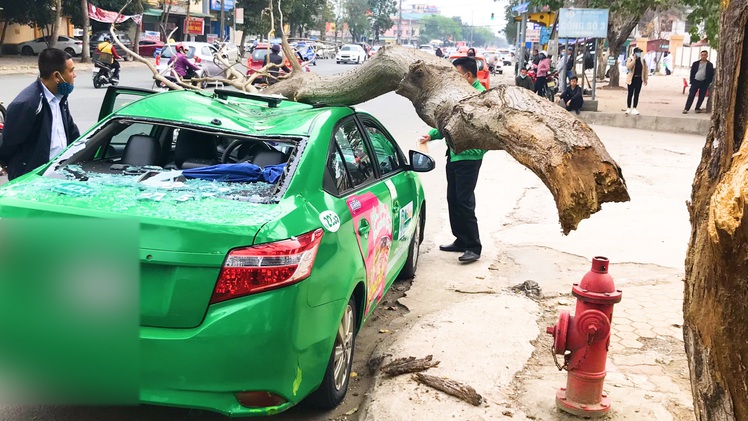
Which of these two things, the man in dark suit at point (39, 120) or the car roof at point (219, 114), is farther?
the man in dark suit at point (39, 120)

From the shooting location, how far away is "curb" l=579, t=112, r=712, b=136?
19.1m

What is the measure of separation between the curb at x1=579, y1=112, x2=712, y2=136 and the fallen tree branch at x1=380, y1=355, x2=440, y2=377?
636 inches

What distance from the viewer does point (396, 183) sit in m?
5.40

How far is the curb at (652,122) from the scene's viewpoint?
19142mm

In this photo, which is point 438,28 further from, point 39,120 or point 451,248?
point 39,120

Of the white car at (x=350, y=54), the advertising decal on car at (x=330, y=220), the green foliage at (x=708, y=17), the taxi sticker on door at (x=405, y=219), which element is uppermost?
the green foliage at (x=708, y=17)

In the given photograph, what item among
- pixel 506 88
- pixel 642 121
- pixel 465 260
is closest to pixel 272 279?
pixel 506 88

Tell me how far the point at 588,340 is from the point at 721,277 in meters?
1.67

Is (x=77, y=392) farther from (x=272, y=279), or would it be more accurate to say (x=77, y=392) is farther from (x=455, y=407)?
(x=455, y=407)

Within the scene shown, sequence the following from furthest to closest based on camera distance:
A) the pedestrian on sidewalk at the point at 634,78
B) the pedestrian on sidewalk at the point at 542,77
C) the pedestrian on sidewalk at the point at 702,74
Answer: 1. the pedestrian on sidewalk at the point at 542,77
2. the pedestrian on sidewalk at the point at 634,78
3. the pedestrian on sidewalk at the point at 702,74

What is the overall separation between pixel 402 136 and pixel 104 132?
11.1m

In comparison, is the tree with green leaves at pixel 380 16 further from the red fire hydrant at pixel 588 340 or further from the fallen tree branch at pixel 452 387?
the red fire hydrant at pixel 588 340

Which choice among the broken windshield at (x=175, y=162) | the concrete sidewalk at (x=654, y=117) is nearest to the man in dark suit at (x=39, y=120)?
the broken windshield at (x=175, y=162)

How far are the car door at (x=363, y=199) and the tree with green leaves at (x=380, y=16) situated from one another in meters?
114
